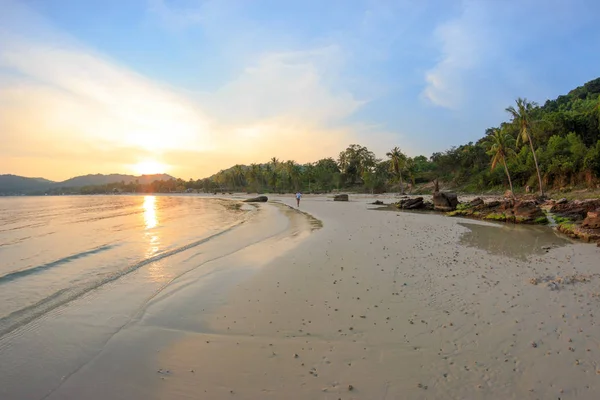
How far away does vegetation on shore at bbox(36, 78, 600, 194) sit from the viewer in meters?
40.8

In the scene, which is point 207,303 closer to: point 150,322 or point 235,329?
point 150,322

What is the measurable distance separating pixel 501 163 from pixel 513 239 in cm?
4618

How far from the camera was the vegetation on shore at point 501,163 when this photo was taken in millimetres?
40781

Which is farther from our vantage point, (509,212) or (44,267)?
(509,212)

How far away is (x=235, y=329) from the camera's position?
21.4 ft

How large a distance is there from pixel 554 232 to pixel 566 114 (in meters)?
49.0

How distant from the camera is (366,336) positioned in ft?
19.3

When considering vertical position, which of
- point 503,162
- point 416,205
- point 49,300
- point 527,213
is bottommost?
point 49,300

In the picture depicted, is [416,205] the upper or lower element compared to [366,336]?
upper

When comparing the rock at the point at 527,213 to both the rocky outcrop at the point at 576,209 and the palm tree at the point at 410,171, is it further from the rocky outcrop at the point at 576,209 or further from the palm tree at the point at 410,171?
the palm tree at the point at 410,171

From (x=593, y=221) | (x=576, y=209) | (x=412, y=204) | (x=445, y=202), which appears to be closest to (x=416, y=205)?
(x=412, y=204)

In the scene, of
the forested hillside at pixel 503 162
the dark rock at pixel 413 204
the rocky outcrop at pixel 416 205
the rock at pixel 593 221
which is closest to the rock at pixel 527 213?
the rock at pixel 593 221

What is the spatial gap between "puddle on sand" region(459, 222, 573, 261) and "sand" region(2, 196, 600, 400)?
5.15ft

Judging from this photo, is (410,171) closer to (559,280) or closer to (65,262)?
(559,280)
